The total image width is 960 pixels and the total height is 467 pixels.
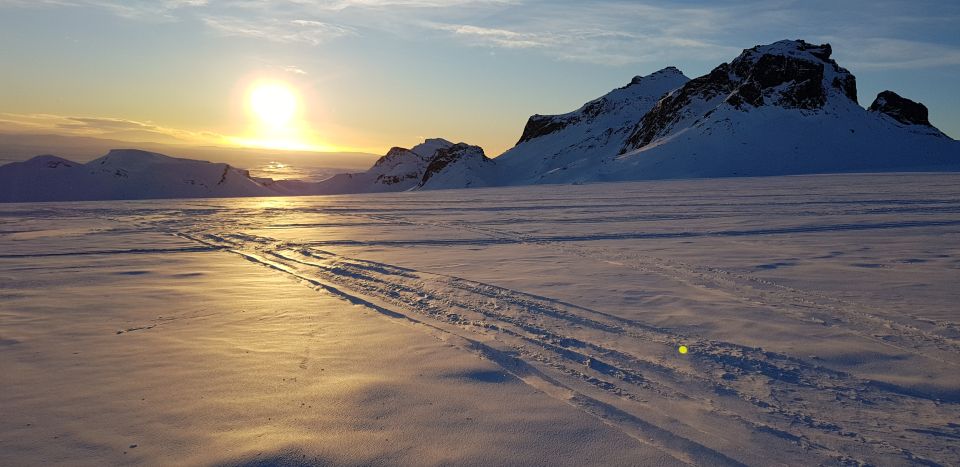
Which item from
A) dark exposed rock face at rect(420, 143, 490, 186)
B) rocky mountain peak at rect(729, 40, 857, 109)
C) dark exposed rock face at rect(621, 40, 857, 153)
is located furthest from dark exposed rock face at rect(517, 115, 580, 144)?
rocky mountain peak at rect(729, 40, 857, 109)

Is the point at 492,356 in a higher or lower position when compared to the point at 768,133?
lower

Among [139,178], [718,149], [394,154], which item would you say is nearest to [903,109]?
[718,149]

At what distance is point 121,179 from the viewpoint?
225 feet

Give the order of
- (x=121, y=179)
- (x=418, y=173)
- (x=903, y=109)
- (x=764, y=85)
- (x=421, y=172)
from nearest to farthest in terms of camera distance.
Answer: (x=121, y=179) < (x=764, y=85) < (x=903, y=109) < (x=418, y=173) < (x=421, y=172)

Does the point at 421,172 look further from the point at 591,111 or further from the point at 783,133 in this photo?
the point at 783,133

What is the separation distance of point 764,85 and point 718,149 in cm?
2529

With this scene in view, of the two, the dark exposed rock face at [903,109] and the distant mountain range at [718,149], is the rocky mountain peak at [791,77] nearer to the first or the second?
the distant mountain range at [718,149]

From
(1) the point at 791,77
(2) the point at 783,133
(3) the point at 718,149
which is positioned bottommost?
(3) the point at 718,149

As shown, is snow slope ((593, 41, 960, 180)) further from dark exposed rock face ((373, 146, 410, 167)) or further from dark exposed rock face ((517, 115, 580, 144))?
dark exposed rock face ((373, 146, 410, 167))

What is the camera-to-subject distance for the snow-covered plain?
362 cm

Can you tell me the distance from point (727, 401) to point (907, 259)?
290 inches

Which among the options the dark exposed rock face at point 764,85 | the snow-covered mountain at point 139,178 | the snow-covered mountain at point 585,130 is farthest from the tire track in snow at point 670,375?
the snow-covered mountain at point 585,130

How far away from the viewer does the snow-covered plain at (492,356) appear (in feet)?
11.9

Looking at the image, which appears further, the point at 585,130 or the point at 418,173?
the point at 418,173
